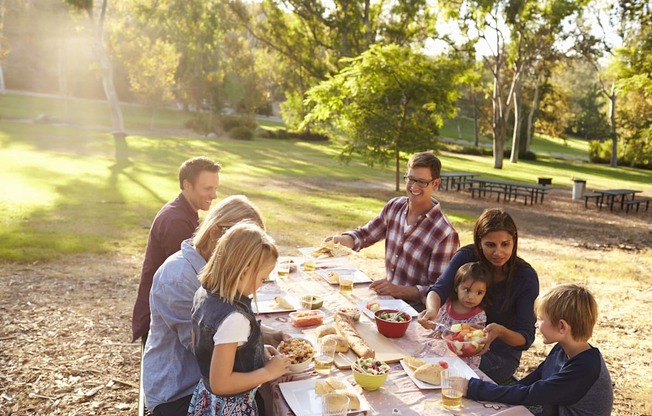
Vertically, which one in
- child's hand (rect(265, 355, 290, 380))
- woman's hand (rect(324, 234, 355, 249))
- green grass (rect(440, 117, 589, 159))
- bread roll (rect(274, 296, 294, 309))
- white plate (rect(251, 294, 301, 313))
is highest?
green grass (rect(440, 117, 589, 159))

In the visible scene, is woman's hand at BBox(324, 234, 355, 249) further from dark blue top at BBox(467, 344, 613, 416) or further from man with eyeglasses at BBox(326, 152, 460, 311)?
dark blue top at BBox(467, 344, 613, 416)

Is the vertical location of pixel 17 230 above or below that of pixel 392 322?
below

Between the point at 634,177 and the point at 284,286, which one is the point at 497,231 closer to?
the point at 284,286

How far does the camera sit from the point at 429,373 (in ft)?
9.09

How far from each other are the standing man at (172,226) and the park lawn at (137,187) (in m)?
5.67

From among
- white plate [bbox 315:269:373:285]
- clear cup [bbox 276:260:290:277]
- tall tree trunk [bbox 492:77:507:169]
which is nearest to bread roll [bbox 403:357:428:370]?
white plate [bbox 315:269:373:285]

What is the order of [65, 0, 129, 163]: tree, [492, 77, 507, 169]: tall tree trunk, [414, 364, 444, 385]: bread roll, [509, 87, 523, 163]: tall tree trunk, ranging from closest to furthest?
[414, 364, 444, 385]: bread roll
[65, 0, 129, 163]: tree
[492, 77, 507, 169]: tall tree trunk
[509, 87, 523, 163]: tall tree trunk

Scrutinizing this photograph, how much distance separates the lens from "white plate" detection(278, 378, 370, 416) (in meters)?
2.45

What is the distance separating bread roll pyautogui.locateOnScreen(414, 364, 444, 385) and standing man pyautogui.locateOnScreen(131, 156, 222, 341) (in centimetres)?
241

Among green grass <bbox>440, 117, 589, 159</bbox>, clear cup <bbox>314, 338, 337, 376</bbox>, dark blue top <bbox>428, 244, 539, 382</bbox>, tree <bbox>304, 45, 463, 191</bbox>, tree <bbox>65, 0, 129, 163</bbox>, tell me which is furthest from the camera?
green grass <bbox>440, 117, 589, 159</bbox>

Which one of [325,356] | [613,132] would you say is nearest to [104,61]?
[325,356]

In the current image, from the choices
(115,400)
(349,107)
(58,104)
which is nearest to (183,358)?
(115,400)

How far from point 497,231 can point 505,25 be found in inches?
1149

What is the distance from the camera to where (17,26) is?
45500 millimetres
